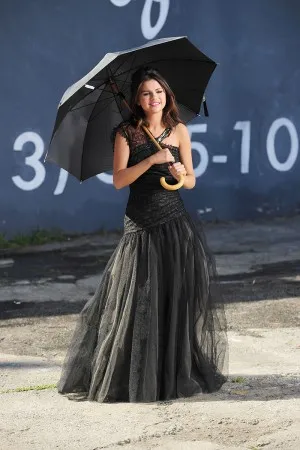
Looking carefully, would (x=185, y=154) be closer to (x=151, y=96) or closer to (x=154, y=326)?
(x=151, y=96)

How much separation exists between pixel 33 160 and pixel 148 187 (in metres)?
5.87

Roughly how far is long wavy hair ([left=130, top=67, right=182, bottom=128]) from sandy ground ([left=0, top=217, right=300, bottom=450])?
1431 millimetres

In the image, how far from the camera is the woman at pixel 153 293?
5.85 m

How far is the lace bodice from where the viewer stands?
5.93m

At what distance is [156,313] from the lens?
19.2 feet

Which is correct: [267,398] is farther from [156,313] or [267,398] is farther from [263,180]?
[263,180]

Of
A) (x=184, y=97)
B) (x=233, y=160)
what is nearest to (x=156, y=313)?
(x=184, y=97)

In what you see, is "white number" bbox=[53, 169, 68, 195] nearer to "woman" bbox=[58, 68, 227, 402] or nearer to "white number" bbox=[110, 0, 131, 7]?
"white number" bbox=[110, 0, 131, 7]

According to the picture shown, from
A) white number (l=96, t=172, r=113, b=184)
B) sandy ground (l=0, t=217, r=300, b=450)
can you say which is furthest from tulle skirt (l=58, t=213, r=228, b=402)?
white number (l=96, t=172, r=113, b=184)

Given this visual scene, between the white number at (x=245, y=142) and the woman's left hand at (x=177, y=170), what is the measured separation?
22.9 feet

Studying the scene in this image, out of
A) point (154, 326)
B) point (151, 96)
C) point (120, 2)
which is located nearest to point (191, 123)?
point (120, 2)

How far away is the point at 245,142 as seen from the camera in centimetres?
1276

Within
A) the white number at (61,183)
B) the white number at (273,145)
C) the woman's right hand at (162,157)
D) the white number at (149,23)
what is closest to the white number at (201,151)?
the white number at (273,145)

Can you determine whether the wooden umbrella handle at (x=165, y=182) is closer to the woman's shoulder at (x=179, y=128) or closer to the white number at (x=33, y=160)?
the woman's shoulder at (x=179, y=128)
